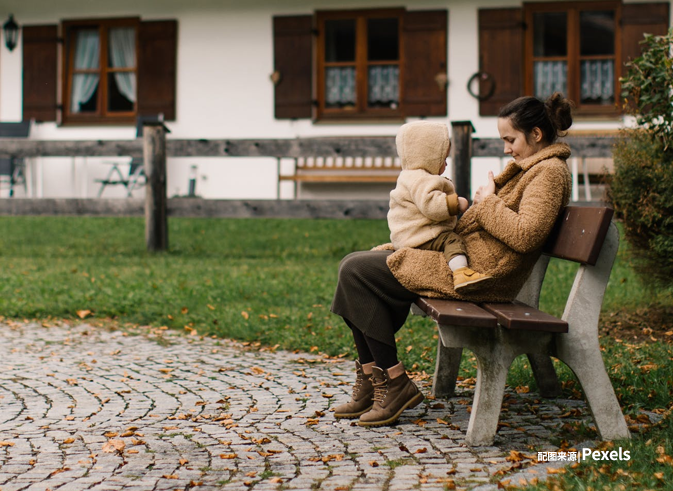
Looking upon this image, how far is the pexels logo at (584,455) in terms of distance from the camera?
3.12m

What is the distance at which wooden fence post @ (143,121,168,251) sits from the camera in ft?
32.2

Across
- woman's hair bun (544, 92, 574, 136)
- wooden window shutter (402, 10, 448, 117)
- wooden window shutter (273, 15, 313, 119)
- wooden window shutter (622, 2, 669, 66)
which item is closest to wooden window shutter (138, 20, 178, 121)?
wooden window shutter (273, 15, 313, 119)

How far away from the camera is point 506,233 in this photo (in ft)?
11.3

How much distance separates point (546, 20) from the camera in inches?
553

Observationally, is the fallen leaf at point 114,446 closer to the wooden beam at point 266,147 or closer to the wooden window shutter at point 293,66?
the wooden beam at point 266,147

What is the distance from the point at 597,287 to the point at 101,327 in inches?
160

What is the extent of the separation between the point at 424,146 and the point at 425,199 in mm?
246

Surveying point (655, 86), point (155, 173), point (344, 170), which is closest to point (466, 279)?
point (655, 86)

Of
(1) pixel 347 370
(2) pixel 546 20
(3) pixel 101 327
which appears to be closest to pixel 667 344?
(1) pixel 347 370

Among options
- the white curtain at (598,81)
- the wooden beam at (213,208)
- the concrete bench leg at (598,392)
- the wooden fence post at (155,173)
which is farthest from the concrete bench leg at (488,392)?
the white curtain at (598,81)

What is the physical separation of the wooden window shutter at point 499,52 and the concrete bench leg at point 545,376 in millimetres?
10051

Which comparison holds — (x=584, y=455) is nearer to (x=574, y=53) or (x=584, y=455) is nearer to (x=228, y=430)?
(x=228, y=430)

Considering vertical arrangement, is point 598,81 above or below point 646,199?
above

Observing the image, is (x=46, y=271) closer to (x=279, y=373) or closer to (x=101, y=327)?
(x=101, y=327)
